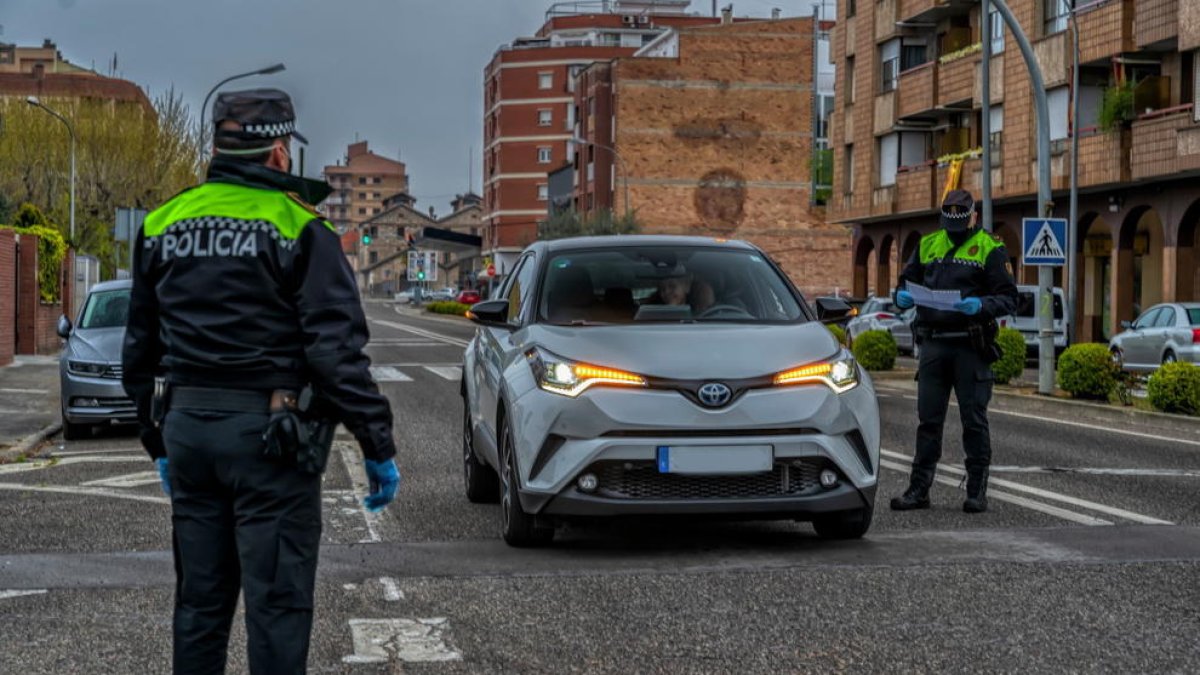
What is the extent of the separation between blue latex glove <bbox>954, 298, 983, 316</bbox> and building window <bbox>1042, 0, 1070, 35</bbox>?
33277 mm

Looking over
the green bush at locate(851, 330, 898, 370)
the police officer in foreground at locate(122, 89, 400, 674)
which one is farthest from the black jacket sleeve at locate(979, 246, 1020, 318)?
the green bush at locate(851, 330, 898, 370)

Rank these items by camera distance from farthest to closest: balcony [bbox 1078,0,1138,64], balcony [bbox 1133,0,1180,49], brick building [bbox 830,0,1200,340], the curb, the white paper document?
balcony [bbox 1078,0,1138,64] → brick building [bbox 830,0,1200,340] → balcony [bbox 1133,0,1180,49] → the curb → the white paper document

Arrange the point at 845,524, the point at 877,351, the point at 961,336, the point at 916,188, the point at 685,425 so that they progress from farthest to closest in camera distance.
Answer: the point at 916,188
the point at 877,351
the point at 961,336
the point at 845,524
the point at 685,425

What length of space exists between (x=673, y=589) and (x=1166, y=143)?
3040cm

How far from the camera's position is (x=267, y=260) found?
4.11 m

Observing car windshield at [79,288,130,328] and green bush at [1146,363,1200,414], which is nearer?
car windshield at [79,288,130,328]

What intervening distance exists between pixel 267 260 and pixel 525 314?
16.1 feet

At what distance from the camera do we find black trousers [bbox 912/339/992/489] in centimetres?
962

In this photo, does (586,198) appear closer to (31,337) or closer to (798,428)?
(31,337)

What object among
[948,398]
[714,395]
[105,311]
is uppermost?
[105,311]

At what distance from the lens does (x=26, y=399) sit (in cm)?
2131

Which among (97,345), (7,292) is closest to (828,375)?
(97,345)

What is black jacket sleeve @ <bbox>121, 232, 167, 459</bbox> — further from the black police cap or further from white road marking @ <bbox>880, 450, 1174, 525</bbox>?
white road marking @ <bbox>880, 450, 1174, 525</bbox>

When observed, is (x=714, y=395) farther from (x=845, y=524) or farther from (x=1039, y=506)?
(x=1039, y=506)
